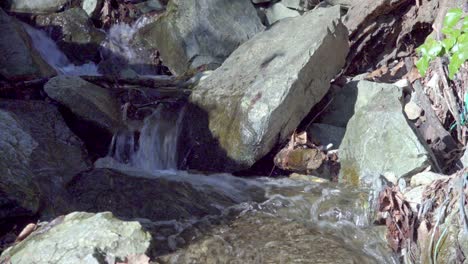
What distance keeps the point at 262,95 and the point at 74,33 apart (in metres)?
4.29

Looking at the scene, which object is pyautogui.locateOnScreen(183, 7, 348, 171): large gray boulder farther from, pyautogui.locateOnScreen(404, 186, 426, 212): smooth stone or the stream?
pyautogui.locateOnScreen(404, 186, 426, 212): smooth stone

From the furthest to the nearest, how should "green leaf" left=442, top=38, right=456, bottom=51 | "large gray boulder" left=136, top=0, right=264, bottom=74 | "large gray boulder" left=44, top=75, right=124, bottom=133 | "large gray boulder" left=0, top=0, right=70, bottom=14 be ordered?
"large gray boulder" left=0, top=0, right=70, bottom=14
"large gray boulder" left=136, top=0, right=264, bottom=74
"large gray boulder" left=44, top=75, right=124, bottom=133
"green leaf" left=442, top=38, right=456, bottom=51

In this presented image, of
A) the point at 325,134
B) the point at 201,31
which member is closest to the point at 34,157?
the point at 325,134

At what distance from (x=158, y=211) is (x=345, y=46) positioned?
283 centimetres

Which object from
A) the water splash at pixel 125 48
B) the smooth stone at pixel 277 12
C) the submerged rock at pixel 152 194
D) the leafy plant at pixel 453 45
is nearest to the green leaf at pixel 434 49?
the leafy plant at pixel 453 45

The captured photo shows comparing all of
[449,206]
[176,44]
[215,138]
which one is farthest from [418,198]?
[176,44]

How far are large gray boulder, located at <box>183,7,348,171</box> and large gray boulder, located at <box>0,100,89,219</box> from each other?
1.17 m

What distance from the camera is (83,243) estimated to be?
3.32 m

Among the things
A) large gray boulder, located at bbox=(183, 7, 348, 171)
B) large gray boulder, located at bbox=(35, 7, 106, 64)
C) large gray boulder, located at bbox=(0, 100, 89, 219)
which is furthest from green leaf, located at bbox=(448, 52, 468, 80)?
large gray boulder, located at bbox=(35, 7, 106, 64)

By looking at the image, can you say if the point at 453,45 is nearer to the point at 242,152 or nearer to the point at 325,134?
the point at 242,152

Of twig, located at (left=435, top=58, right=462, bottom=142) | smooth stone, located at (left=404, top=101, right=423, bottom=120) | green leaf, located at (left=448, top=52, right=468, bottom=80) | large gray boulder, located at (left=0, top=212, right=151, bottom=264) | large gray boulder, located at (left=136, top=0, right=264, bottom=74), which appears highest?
Answer: green leaf, located at (left=448, top=52, right=468, bottom=80)

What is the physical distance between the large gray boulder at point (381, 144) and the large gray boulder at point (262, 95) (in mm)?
517

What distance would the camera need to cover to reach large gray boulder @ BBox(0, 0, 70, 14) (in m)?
9.40

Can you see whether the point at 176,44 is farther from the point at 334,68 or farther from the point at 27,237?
the point at 27,237
